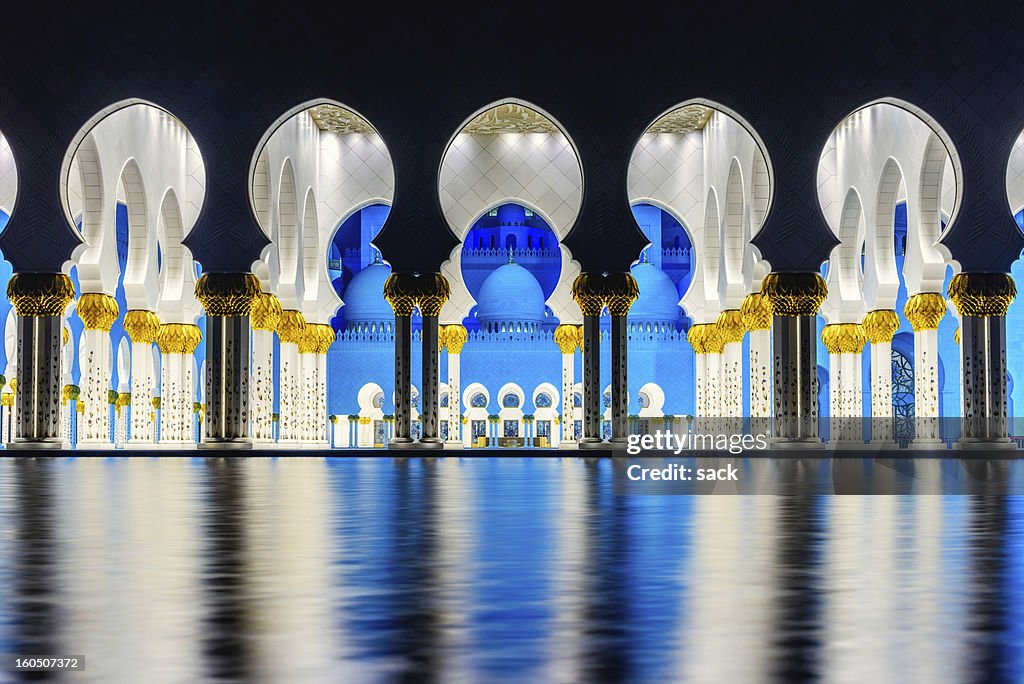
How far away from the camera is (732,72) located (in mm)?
13398

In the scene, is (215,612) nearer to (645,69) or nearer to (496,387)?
(645,69)

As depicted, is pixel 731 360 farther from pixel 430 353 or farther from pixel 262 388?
pixel 262 388

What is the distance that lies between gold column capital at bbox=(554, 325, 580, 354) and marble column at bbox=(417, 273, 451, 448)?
15.9 ft

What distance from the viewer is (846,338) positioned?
56.0ft

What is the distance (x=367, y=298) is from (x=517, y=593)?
2480 centimetres

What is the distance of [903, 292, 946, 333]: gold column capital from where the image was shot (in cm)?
1517

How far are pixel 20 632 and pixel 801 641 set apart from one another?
116 cm

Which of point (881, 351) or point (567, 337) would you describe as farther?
point (567, 337)

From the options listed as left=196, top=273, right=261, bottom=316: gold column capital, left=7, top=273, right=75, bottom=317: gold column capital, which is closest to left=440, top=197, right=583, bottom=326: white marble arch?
left=196, top=273, right=261, bottom=316: gold column capital

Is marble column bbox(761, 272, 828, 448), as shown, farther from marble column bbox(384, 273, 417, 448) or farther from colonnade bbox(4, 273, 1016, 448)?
marble column bbox(384, 273, 417, 448)

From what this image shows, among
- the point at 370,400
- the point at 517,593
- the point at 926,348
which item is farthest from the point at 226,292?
the point at 370,400

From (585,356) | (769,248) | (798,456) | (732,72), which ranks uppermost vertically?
(732,72)

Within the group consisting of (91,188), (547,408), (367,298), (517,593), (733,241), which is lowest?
Result: (517,593)

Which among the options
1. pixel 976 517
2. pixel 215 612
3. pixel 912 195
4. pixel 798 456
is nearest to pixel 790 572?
pixel 215 612
